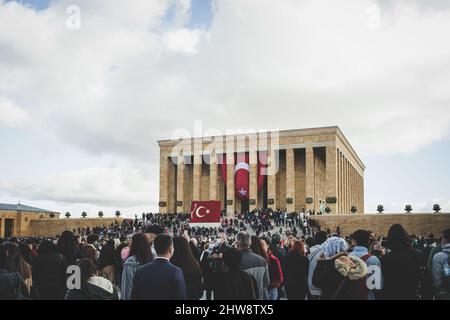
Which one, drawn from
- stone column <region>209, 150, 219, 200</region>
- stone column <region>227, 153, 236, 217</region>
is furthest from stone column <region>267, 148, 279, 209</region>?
stone column <region>209, 150, 219, 200</region>

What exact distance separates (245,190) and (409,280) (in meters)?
40.7

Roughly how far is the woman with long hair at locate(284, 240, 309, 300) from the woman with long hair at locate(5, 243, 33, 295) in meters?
4.32

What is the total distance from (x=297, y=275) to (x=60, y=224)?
4384 cm

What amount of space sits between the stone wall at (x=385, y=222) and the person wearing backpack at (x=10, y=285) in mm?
32977

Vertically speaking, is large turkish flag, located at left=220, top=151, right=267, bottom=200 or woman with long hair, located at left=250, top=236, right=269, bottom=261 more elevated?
large turkish flag, located at left=220, top=151, right=267, bottom=200

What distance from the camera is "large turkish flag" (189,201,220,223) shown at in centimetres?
2995

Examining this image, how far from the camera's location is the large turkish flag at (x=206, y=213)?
98.3 feet

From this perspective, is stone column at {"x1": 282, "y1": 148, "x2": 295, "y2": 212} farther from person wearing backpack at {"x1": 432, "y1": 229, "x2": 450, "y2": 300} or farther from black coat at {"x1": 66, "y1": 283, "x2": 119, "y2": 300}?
black coat at {"x1": 66, "y1": 283, "x2": 119, "y2": 300}

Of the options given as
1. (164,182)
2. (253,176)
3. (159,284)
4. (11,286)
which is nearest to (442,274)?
(159,284)

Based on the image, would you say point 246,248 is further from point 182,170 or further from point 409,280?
point 182,170

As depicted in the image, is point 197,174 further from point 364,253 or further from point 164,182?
point 364,253
